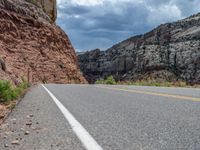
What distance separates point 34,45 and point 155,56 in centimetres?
4399

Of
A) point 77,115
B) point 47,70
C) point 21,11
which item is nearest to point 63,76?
point 47,70

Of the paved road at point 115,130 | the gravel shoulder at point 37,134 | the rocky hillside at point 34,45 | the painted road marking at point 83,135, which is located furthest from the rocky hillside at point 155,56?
the painted road marking at point 83,135

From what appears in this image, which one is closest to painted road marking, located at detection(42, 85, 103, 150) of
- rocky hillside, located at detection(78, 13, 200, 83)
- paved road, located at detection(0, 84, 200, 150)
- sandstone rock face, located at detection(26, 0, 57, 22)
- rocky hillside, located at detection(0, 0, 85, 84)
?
paved road, located at detection(0, 84, 200, 150)

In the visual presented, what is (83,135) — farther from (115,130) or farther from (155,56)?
(155,56)

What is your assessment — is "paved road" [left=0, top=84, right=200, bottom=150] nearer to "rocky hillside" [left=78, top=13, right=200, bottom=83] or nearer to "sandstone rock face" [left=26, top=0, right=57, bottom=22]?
"rocky hillside" [left=78, top=13, right=200, bottom=83]

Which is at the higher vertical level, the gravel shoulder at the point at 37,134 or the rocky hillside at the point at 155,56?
the rocky hillside at the point at 155,56

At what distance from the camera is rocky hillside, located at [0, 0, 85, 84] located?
166 ft

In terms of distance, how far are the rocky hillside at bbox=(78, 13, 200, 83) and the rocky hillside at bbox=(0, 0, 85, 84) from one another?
77.6 feet

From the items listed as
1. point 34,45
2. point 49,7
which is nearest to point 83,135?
point 34,45

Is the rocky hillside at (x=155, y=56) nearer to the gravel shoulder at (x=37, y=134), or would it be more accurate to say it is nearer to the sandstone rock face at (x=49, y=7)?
the sandstone rock face at (x=49, y=7)

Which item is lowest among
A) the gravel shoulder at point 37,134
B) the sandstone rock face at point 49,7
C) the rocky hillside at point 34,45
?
the gravel shoulder at point 37,134

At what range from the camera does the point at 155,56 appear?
307 feet

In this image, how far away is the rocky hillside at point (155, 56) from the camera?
270 feet

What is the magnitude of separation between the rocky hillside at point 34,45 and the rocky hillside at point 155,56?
23.6m
